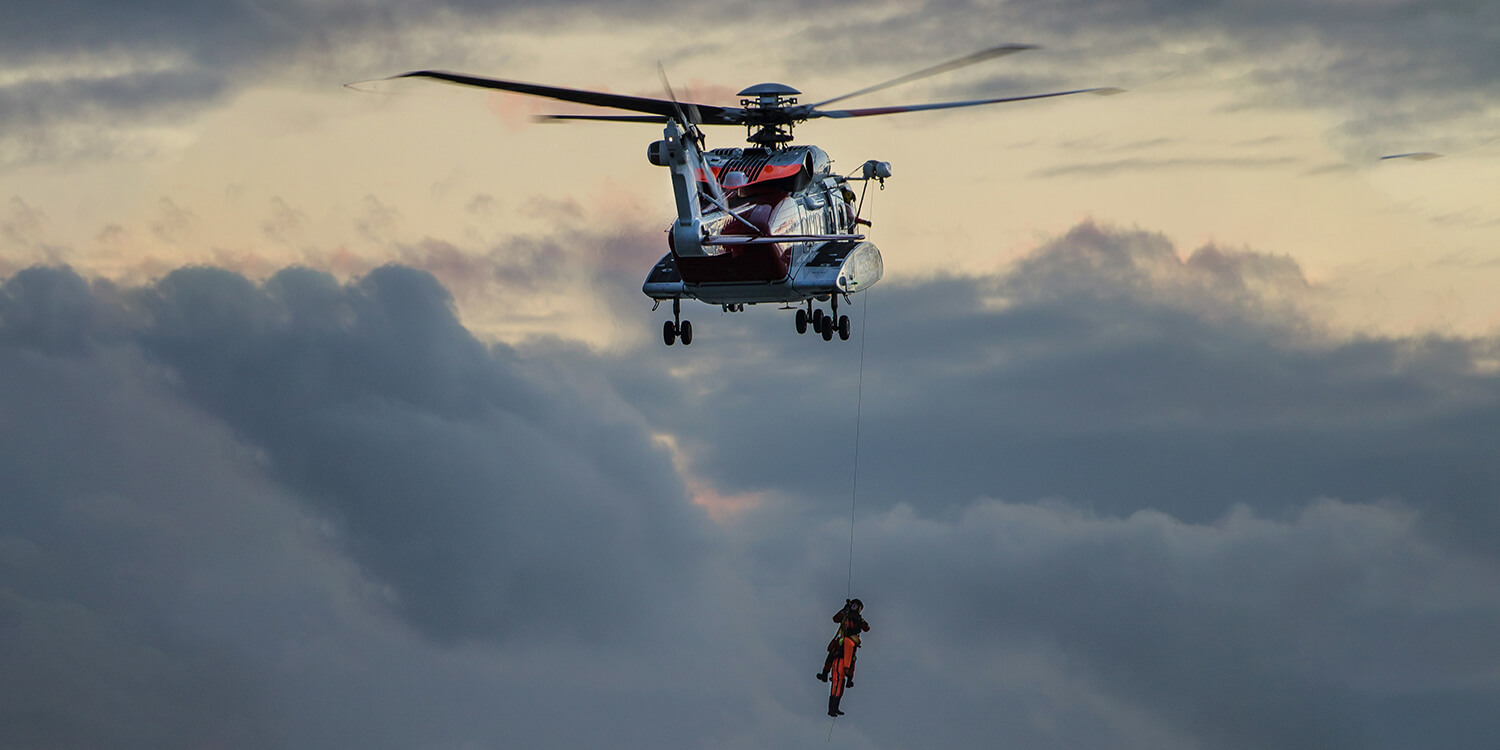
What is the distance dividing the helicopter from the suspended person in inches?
479

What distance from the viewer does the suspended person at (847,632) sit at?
5725 cm

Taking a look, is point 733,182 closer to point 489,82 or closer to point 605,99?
point 605,99

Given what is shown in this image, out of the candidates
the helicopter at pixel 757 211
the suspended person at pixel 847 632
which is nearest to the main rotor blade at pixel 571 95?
the helicopter at pixel 757 211

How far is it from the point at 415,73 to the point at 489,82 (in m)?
3.21

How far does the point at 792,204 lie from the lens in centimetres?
6234

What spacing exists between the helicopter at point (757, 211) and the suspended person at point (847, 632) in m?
12.2

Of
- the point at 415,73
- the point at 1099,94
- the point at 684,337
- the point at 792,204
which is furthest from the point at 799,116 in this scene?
the point at 415,73

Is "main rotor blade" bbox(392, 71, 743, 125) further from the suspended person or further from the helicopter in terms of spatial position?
the suspended person

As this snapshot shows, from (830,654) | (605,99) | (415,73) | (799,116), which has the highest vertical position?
(799,116)

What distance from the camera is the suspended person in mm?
57250

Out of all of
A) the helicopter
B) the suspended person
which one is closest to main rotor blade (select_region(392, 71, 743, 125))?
the helicopter

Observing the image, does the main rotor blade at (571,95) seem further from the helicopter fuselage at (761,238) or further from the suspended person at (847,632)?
the suspended person at (847,632)

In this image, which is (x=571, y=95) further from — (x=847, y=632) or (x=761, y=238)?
(x=847, y=632)

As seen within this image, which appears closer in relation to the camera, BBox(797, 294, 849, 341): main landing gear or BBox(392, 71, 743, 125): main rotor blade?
BBox(392, 71, 743, 125): main rotor blade
